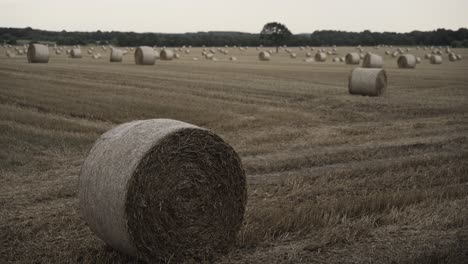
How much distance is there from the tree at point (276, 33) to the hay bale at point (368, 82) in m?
75.9

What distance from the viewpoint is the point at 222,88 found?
23.9m

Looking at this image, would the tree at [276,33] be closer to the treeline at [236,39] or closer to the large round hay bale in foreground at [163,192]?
A: the treeline at [236,39]

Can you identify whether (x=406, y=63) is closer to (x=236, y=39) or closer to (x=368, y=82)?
(x=368, y=82)

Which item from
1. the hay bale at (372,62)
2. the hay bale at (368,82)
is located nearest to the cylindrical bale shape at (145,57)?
the hay bale at (372,62)

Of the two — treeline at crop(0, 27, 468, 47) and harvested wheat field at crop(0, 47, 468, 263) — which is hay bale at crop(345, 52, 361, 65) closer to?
harvested wheat field at crop(0, 47, 468, 263)

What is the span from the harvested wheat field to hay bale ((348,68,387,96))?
0.57 m

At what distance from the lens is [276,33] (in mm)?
98062

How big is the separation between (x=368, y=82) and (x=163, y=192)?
17576mm

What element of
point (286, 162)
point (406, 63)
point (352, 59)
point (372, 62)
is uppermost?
point (372, 62)

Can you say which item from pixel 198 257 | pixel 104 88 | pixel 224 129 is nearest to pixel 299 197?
pixel 198 257

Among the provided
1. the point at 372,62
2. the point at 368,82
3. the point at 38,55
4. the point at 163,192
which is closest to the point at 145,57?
the point at 38,55

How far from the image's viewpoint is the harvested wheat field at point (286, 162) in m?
6.59

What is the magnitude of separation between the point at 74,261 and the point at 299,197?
148 inches

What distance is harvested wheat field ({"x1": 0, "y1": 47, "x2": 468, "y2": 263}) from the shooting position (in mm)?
6594
